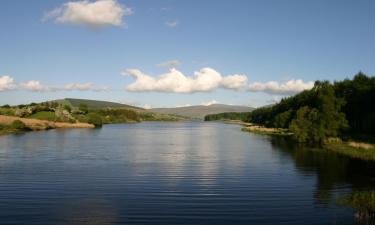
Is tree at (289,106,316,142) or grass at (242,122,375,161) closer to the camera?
grass at (242,122,375,161)


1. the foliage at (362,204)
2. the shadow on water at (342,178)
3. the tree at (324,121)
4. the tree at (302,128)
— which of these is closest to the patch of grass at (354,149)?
the shadow on water at (342,178)

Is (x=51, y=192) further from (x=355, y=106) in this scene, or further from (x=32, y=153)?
(x=355, y=106)

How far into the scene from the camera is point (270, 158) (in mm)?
73938

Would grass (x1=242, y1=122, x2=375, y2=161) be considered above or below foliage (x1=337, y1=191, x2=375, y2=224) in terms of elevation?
above

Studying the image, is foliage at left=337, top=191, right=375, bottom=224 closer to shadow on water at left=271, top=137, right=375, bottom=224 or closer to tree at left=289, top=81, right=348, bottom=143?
shadow on water at left=271, top=137, right=375, bottom=224

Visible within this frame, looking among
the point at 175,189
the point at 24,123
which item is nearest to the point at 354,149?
the point at 175,189

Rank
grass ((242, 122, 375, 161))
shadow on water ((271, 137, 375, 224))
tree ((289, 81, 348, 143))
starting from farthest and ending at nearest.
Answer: tree ((289, 81, 348, 143)), grass ((242, 122, 375, 161)), shadow on water ((271, 137, 375, 224))

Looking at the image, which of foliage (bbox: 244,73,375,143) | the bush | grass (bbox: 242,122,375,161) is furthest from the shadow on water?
the bush

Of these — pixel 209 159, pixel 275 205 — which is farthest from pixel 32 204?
pixel 209 159

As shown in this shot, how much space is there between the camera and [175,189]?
140 ft

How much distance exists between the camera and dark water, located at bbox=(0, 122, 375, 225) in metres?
31.8

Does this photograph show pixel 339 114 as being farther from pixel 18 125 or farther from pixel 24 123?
pixel 24 123

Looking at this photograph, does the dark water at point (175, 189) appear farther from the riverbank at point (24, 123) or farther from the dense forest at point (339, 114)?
the riverbank at point (24, 123)

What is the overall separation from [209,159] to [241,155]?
9.50 meters
